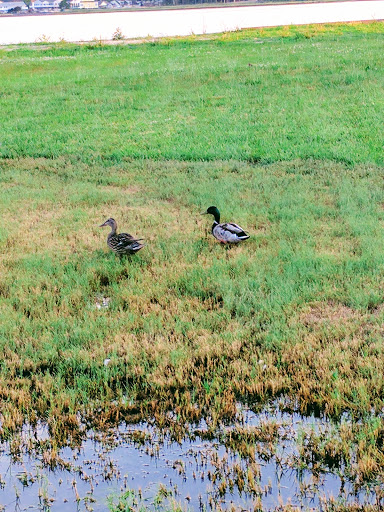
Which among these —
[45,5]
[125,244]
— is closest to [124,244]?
[125,244]

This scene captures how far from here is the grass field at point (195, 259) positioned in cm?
642

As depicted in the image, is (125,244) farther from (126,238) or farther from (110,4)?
(110,4)

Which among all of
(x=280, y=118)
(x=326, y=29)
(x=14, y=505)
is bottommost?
(x=14, y=505)

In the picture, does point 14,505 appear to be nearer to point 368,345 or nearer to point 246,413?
point 246,413

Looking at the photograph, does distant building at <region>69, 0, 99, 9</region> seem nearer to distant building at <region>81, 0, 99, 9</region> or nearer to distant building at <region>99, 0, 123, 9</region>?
distant building at <region>81, 0, 99, 9</region>

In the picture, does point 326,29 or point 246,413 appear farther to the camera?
point 326,29

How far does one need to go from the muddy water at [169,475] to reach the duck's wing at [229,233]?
13.8 ft

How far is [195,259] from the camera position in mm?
9617

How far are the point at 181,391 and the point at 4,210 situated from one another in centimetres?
753

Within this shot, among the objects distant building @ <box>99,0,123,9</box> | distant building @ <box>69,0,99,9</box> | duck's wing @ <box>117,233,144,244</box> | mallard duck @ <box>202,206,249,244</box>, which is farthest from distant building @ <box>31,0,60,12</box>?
duck's wing @ <box>117,233,144,244</box>

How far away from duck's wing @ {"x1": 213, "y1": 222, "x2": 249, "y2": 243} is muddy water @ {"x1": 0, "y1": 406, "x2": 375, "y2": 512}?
4212 millimetres

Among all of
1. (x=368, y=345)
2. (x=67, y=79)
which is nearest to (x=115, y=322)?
(x=368, y=345)

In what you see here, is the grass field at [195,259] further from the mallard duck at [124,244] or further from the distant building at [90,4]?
the distant building at [90,4]

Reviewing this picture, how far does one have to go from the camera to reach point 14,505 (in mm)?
5055
